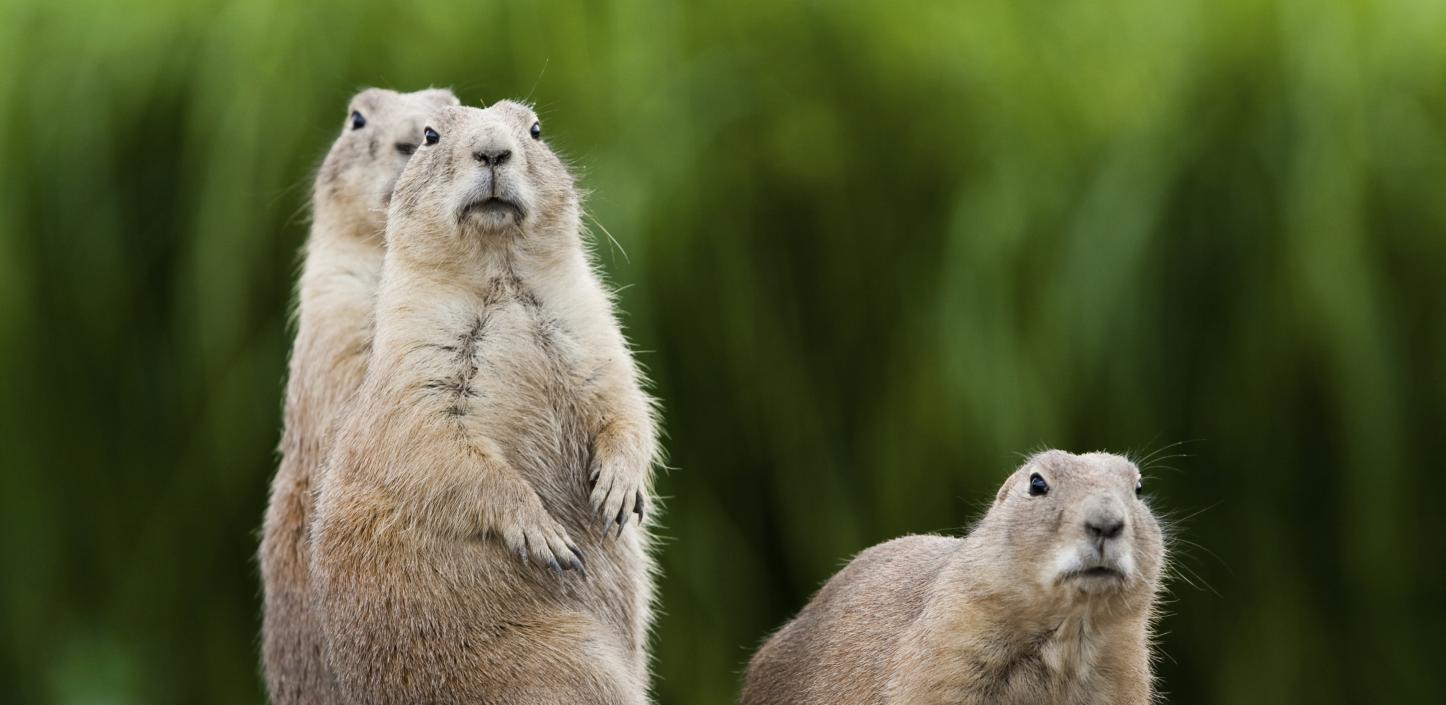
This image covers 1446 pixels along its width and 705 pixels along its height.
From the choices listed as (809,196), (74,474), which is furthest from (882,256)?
(74,474)

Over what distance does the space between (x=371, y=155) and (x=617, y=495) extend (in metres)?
1.15

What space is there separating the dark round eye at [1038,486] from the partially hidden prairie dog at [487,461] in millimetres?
732

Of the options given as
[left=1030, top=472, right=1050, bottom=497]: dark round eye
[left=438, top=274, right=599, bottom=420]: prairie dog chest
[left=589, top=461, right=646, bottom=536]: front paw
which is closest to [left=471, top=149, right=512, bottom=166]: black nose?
[left=438, top=274, right=599, bottom=420]: prairie dog chest

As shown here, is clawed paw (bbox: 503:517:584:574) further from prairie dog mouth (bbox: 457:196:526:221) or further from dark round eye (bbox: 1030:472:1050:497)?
dark round eye (bbox: 1030:472:1050:497)

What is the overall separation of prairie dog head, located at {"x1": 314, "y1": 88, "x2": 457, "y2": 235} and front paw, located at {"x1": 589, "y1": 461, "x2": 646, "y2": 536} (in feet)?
2.81

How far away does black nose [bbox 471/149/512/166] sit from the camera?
126 inches

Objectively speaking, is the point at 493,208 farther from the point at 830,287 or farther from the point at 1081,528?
the point at 830,287

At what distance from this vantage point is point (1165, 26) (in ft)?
18.2

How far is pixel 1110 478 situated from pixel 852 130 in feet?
7.71

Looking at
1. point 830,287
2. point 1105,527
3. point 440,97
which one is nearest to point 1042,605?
point 1105,527

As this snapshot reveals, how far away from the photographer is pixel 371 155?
4043 millimetres

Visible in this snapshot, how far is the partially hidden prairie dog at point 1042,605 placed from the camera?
309 centimetres

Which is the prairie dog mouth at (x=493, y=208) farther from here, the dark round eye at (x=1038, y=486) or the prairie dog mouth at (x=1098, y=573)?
the prairie dog mouth at (x=1098, y=573)

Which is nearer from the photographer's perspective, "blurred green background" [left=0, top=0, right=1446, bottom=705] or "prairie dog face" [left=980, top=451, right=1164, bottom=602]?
"prairie dog face" [left=980, top=451, right=1164, bottom=602]
